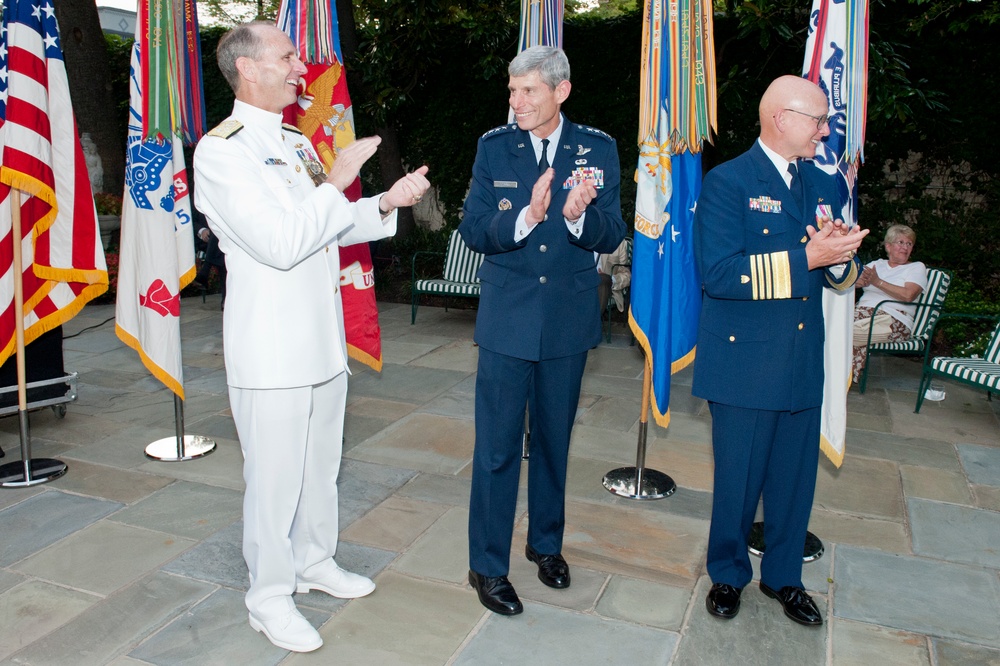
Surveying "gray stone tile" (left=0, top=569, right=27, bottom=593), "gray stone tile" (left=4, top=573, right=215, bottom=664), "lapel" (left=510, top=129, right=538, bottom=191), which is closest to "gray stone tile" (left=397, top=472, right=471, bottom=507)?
"gray stone tile" (left=4, top=573, right=215, bottom=664)

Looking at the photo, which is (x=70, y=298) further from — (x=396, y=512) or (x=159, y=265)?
(x=396, y=512)

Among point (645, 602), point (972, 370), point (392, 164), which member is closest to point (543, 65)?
point (645, 602)

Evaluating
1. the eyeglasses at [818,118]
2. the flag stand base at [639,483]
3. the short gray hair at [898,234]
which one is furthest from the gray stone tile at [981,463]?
the eyeglasses at [818,118]

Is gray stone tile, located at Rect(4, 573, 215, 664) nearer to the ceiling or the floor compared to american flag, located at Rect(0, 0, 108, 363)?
nearer to the floor

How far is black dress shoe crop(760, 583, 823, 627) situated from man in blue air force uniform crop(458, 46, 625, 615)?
971mm

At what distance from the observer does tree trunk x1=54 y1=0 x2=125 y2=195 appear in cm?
1059

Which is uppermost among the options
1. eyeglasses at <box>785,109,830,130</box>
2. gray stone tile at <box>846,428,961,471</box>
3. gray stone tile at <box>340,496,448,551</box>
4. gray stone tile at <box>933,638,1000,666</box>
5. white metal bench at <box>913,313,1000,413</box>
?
eyeglasses at <box>785,109,830,130</box>

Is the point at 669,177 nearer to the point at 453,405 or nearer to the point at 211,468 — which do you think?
the point at 453,405

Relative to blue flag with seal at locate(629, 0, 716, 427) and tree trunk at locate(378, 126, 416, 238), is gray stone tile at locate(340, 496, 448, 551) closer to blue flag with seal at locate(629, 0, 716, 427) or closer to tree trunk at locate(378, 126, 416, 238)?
blue flag with seal at locate(629, 0, 716, 427)

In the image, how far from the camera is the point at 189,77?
189 inches

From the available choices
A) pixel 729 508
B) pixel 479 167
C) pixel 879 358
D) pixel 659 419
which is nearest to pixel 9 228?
pixel 479 167

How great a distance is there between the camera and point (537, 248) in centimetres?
301

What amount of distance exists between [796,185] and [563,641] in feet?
5.92

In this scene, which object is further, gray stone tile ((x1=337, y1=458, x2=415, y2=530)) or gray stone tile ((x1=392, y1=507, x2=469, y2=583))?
gray stone tile ((x1=337, y1=458, x2=415, y2=530))
